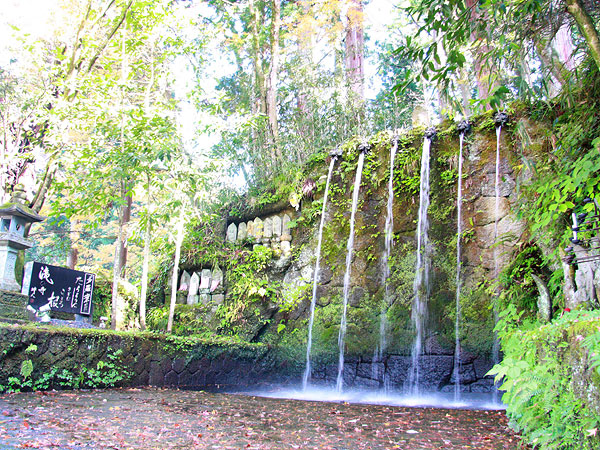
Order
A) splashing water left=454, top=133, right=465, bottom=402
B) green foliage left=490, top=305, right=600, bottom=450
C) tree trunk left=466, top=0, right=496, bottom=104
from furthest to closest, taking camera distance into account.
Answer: splashing water left=454, top=133, right=465, bottom=402 → tree trunk left=466, top=0, right=496, bottom=104 → green foliage left=490, top=305, right=600, bottom=450

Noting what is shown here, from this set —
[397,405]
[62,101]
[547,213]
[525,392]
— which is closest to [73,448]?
[525,392]

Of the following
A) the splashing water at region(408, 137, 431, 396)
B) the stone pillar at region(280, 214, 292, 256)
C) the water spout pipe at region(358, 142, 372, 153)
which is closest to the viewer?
the splashing water at region(408, 137, 431, 396)

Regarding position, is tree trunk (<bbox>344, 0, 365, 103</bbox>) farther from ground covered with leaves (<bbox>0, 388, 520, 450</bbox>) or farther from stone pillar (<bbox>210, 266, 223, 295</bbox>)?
ground covered with leaves (<bbox>0, 388, 520, 450</bbox>)

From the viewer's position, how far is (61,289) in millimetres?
8805

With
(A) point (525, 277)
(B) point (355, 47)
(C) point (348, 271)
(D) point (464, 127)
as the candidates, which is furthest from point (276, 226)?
(B) point (355, 47)

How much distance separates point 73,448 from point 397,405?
13.0 ft

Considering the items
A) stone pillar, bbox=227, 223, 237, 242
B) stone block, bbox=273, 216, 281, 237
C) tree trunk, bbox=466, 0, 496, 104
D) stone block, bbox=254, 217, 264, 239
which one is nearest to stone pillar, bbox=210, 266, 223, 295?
stone pillar, bbox=227, 223, 237, 242

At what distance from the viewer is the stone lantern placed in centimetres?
767

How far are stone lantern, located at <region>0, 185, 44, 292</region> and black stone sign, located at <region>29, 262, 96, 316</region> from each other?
517mm

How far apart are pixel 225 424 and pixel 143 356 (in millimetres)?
3306

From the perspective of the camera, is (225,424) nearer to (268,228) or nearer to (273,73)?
(268,228)

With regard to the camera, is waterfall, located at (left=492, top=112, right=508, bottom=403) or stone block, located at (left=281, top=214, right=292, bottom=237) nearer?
waterfall, located at (left=492, top=112, right=508, bottom=403)

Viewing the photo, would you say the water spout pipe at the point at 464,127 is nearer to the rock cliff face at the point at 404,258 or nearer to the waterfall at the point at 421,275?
the rock cliff face at the point at 404,258

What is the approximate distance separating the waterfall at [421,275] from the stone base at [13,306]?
628 centimetres
